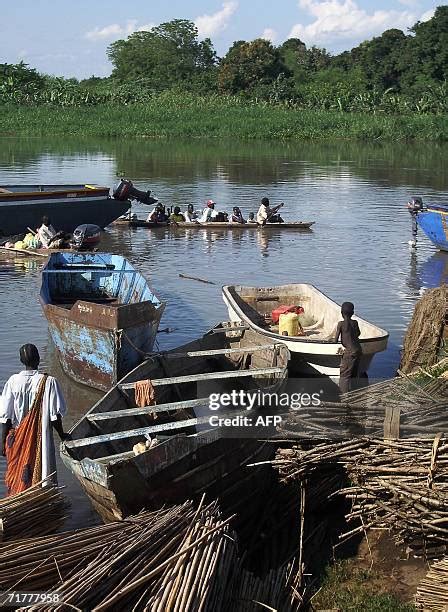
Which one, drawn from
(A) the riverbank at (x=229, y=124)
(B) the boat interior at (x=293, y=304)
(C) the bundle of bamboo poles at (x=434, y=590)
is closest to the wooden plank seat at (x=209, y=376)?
(B) the boat interior at (x=293, y=304)

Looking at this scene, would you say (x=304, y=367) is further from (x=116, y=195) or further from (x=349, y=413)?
(x=116, y=195)

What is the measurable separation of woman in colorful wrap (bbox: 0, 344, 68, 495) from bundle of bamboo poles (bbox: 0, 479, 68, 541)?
418 millimetres

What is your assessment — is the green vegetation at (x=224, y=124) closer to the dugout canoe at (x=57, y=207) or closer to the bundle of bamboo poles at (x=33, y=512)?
the dugout canoe at (x=57, y=207)

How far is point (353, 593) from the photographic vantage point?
6438 millimetres

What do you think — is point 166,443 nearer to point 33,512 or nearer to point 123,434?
point 123,434

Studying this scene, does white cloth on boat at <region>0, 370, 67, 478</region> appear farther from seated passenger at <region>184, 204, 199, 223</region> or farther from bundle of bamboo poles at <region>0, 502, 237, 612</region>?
seated passenger at <region>184, 204, 199, 223</region>

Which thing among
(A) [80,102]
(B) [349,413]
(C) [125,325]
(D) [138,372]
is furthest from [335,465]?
(A) [80,102]

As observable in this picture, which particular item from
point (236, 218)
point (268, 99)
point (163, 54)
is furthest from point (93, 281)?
point (163, 54)

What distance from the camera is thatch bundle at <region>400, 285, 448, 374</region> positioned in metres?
10.4

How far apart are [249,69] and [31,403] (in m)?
62.7

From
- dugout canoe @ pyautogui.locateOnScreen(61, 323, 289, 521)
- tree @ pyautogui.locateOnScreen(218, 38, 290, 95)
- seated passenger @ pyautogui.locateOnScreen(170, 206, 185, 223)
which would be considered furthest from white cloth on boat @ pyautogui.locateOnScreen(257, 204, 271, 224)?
tree @ pyautogui.locateOnScreen(218, 38, 290, 95)

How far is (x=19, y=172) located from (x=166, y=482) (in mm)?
30018

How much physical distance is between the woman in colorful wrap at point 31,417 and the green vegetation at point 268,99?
157 feet

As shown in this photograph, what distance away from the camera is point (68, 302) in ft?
45.3
